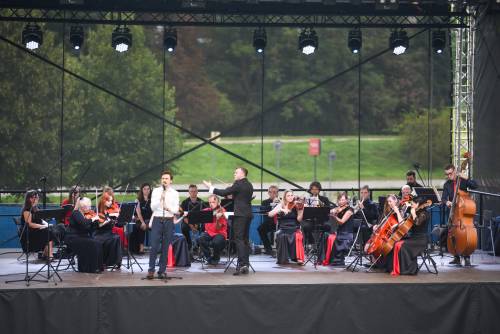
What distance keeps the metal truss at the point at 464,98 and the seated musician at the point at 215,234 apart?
18.8 feet

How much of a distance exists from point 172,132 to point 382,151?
13.9m

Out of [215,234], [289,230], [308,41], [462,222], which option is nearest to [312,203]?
[289,230]

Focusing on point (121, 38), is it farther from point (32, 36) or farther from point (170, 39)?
point (32, 36)

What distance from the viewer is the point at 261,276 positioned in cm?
1384

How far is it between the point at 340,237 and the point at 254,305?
10.6 ft

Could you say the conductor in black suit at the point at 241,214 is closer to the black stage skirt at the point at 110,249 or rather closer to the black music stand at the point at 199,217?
the black music stand at the point at 199,217

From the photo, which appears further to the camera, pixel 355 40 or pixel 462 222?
pixel 355 40

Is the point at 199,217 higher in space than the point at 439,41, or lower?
lower

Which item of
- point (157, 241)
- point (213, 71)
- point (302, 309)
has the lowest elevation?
point (302, 309)

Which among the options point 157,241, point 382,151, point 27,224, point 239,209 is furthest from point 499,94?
point 382,151

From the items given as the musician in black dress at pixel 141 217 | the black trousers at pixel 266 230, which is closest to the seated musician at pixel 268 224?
the black trousers at pixel 266 230

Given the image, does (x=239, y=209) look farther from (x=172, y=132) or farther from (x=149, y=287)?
(x=172, y=132)

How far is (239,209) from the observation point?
46.5ft

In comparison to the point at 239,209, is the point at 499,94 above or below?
above
